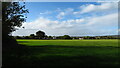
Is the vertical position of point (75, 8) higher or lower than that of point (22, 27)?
higher

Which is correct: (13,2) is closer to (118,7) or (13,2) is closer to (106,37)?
(118,7)

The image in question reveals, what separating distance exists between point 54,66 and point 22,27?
54.7 feet

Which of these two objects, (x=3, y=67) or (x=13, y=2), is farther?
(x=13, y=2)

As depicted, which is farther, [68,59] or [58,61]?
[68,59]

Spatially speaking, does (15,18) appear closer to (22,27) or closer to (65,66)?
(22,27)

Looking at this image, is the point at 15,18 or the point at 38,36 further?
the point at 38,36

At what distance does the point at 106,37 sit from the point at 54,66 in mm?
59415

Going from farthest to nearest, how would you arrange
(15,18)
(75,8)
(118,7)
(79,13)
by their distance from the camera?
(79,13) < (75,8) < (15,18) < (118,7)

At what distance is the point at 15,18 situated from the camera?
20750 mm

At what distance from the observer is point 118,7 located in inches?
556

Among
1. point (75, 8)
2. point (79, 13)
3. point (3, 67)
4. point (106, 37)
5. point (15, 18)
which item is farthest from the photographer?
point (106, 37)

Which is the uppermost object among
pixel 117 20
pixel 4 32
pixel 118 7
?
pixel 118 7

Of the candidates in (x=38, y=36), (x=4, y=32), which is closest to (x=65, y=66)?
(x=4, y=32)

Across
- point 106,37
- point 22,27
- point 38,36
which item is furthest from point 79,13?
point 106,37
